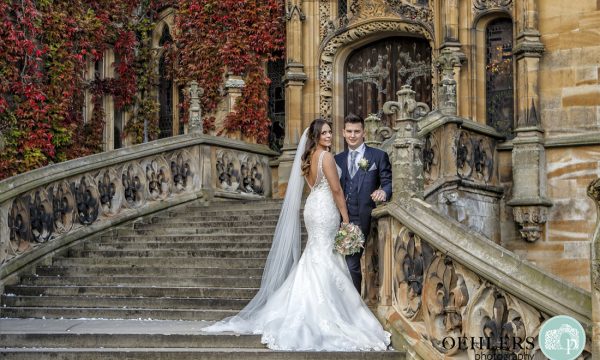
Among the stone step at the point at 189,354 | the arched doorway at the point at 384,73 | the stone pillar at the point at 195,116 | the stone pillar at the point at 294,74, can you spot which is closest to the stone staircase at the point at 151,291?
the stone step at the point at 189,354

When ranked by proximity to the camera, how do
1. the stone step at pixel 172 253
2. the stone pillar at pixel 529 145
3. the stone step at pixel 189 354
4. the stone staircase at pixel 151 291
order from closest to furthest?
the stone step at pixel 189 354 < the stone staircase at pixel 151 291 < the stone step at pixel 172 253 < the stone pillar at pixel 529 145

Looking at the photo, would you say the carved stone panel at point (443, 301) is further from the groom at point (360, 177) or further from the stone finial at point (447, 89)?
the stone finial at point (447, 89)

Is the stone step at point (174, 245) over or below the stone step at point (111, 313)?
over

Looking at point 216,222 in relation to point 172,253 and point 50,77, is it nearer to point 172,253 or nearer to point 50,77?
point 172,253

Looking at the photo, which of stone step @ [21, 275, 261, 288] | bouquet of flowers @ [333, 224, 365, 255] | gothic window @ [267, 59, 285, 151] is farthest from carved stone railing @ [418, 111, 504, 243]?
gothic window @ [267, 59, 285, 151]

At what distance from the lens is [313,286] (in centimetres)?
917

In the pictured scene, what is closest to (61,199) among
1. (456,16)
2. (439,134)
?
(439,134)

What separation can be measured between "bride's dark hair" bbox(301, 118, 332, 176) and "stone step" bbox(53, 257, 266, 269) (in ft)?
8.26

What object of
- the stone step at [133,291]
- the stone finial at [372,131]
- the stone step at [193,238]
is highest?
the stone finial at [372,131]

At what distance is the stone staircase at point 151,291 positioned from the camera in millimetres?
8938

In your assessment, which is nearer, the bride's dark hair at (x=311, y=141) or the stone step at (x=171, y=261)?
the bride's dark hair at (x=311, y=141)

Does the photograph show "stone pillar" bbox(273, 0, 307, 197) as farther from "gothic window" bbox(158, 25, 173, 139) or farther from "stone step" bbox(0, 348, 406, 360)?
"stone step" bbox(0, 348, 406, 360)

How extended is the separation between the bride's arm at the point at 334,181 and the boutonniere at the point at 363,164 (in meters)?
0.24

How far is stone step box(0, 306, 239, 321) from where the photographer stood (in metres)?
10.4
